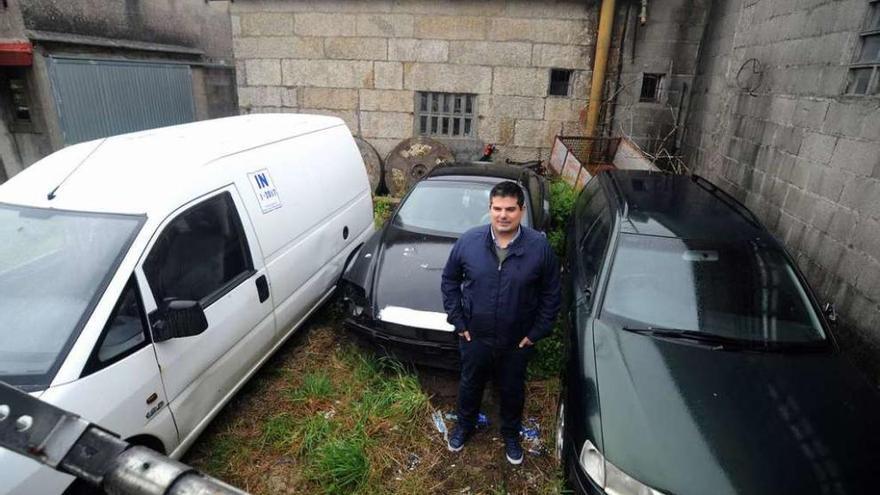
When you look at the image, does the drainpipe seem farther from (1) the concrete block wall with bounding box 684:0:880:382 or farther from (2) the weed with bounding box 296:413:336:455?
(2) the weed with bounding box 296:413:336:455

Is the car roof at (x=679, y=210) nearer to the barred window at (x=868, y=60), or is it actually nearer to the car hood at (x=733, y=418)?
the car hood at (x=733, y=418)

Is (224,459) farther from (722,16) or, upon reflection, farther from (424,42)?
(722,16)

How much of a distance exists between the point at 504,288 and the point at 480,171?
8.87 feet

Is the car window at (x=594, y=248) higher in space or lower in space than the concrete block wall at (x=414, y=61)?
lower

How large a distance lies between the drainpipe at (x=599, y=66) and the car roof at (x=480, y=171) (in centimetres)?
290

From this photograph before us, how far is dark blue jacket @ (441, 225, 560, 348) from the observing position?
256 cm

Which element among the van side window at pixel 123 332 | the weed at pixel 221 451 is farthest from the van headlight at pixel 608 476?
the van side window at pixel 123 332

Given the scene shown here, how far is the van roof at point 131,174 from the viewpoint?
259cm

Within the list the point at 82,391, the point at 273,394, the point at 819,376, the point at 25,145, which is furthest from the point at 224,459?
the point at 25,145

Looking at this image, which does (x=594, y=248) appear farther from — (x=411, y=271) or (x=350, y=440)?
(x=350, y=440)

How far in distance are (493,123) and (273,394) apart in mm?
6113

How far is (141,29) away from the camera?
10859mm

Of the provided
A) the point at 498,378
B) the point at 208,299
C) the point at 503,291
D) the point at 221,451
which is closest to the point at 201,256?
the point at 208,299

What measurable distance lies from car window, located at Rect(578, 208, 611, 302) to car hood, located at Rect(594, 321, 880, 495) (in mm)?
555
